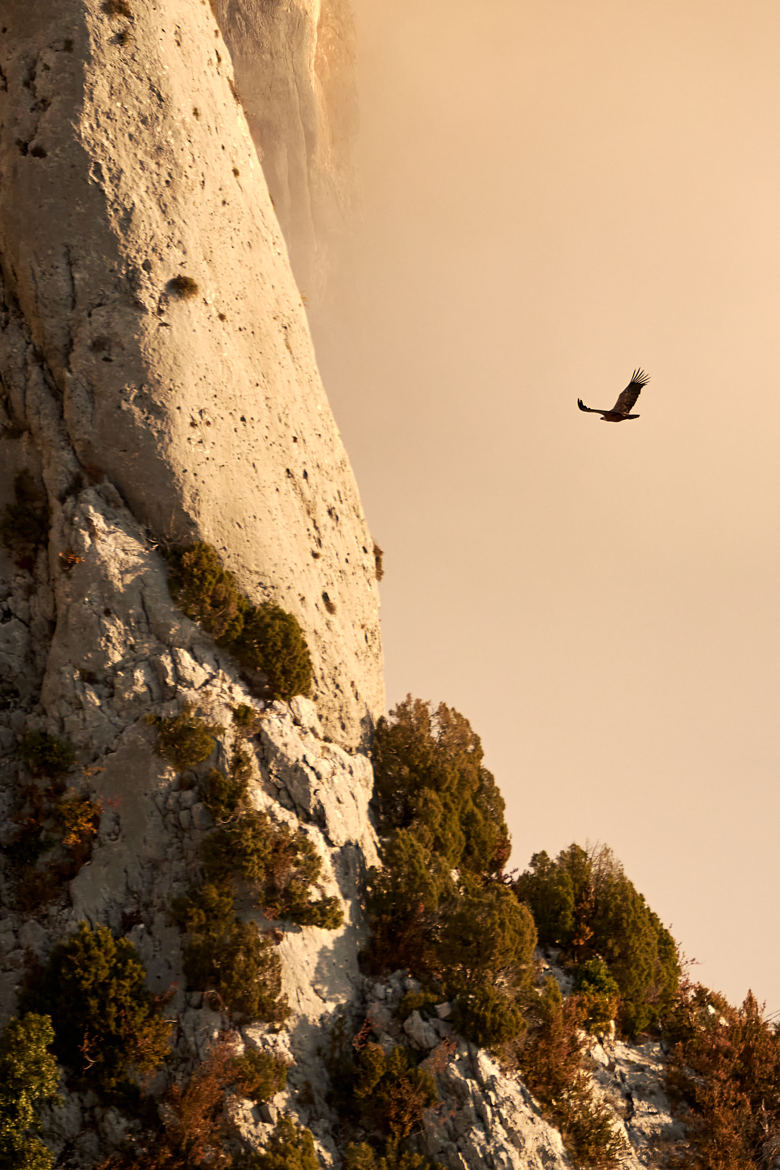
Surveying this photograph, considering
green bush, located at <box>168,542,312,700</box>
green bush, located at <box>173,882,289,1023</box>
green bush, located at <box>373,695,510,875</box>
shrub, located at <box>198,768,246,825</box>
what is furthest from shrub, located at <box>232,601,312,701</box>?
green bush, located at <box>173,882,289,1023</box>

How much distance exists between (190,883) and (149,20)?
24.5 meters

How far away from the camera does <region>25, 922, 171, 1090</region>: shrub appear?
49.6ft

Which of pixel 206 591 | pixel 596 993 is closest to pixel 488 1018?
pixel 596 993

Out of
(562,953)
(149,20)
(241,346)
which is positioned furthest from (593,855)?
(149,20)

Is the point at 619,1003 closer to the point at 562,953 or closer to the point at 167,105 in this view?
the point at 562,953

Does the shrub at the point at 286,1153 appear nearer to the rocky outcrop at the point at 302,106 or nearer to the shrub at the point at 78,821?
the shrub at the point at 78,821

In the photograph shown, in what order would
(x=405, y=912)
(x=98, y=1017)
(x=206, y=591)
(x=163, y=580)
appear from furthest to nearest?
(x=163, y=580), (x=206, y=591), (x=405, y=912), (x=98, y=1017)

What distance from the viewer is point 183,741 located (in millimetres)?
17922

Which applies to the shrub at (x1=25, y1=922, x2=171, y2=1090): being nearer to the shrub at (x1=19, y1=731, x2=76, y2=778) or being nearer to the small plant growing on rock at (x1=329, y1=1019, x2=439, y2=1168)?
the shrub at (x1=19, y1=731, x2=76, y2=778)

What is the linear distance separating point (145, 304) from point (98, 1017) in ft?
58.1

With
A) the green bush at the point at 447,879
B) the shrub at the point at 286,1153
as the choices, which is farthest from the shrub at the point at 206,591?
the shrub at the point at 286,1153

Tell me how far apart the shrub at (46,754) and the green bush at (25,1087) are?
557 cm

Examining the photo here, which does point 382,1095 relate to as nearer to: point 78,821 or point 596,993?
point 596,993

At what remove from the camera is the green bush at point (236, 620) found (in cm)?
1956
